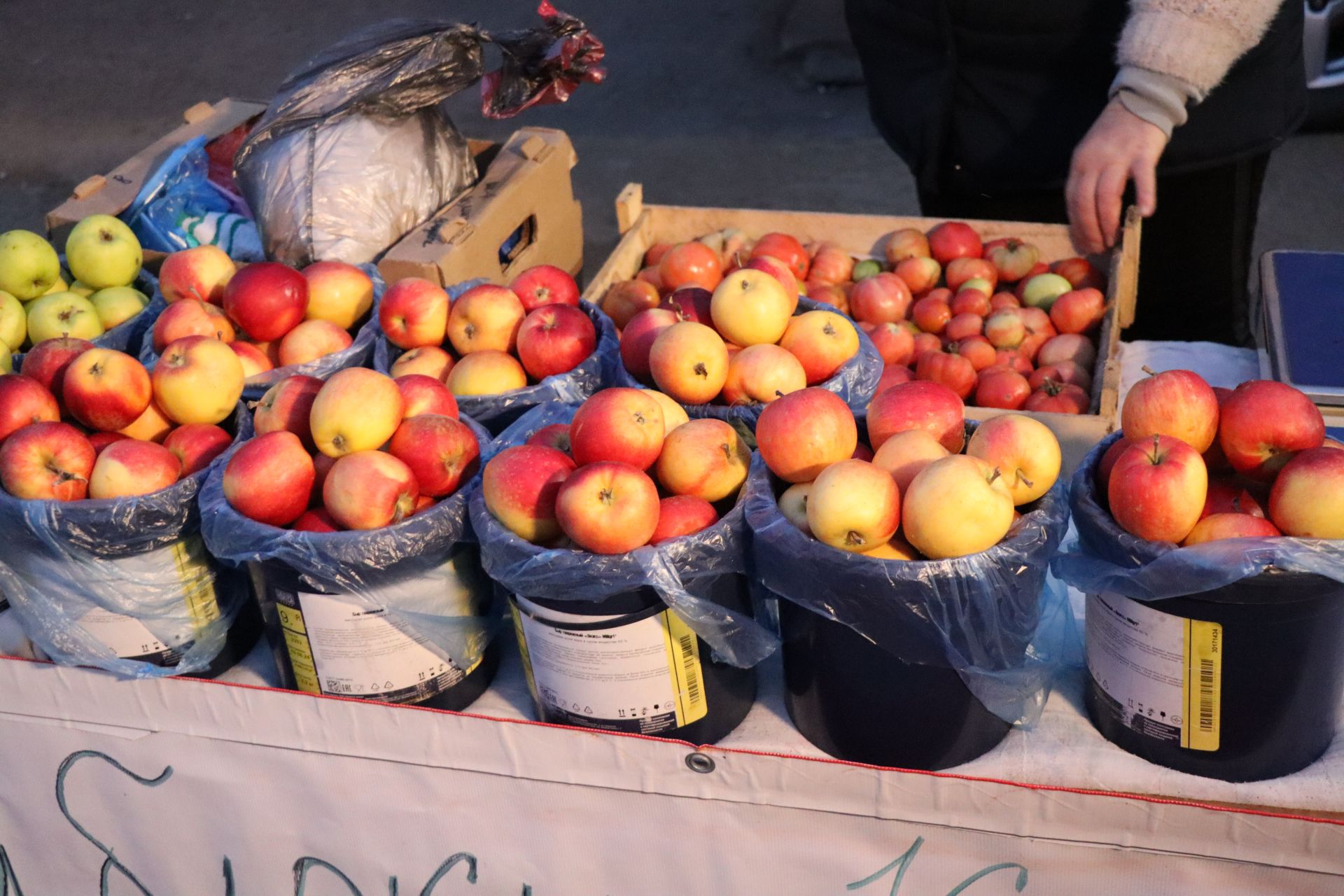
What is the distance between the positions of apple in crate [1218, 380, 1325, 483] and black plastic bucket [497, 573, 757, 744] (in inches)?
21.2

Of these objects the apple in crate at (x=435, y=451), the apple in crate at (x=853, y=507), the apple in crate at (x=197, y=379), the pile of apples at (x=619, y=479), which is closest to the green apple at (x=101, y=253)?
the apple in crate at (x=197, y=379)

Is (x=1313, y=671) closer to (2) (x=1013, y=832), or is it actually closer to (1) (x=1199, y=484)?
(1) (x=1199, y=484)

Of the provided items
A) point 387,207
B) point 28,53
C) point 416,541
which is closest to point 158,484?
point 416,541

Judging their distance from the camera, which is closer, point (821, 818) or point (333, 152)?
point (821, 818)

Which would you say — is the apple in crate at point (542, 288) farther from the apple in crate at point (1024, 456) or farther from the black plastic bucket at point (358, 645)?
the apple in crate at point (1024, 456)

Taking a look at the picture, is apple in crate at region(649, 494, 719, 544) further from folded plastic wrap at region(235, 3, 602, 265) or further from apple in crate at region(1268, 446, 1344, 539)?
folded plastic wrap at region(235, 3, 602, 265)

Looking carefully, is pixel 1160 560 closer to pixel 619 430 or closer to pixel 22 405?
pixel 619 430

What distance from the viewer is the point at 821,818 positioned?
1.31 meters

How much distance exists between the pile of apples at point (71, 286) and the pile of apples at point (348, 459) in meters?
0.63

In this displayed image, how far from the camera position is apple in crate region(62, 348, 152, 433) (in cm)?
148

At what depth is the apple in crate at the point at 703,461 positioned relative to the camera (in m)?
1.28

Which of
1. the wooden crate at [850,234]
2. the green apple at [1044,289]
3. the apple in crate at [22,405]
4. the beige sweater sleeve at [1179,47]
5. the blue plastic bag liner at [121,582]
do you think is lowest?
the green apple at [1044,289]

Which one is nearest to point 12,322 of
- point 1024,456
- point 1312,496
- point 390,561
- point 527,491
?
point 390,561

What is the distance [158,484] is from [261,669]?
29cm
